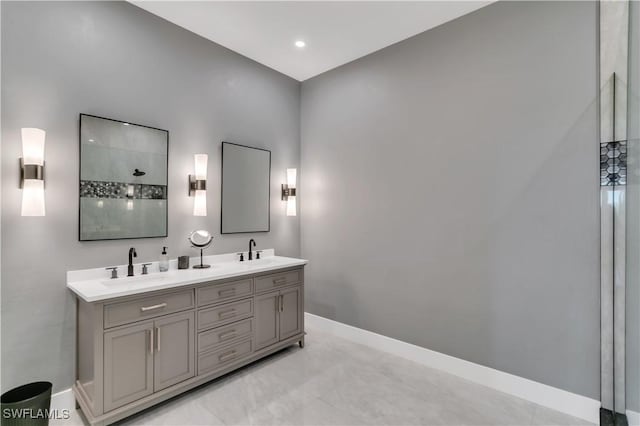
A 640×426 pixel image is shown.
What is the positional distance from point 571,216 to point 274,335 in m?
2.58

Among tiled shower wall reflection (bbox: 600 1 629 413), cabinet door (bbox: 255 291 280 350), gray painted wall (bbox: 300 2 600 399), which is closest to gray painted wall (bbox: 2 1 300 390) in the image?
cabinet door (bbox: 255 291 280 350)

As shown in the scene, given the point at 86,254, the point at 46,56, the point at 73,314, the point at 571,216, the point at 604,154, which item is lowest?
the point at 73,314

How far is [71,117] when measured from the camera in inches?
87.6

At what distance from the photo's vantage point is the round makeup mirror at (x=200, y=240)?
9.29 feet

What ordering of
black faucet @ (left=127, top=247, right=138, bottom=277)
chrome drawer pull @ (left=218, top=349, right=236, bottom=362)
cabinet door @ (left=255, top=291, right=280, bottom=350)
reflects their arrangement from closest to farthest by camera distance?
black faucet @ (left=127, top=247, right=138, bottom=277) → chrome drawer pull @ (left=218, top=349, right=236, bottom=362) → cabinet door @ (left=255, top=291, right=280, bottom=350)

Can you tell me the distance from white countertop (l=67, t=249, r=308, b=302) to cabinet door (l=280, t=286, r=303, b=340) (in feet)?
0.97

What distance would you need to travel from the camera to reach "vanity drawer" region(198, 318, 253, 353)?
2.41 m

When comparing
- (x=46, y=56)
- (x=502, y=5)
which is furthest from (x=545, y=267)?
(x=46, y=56)

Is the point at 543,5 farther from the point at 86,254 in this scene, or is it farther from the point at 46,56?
the point at 86,254

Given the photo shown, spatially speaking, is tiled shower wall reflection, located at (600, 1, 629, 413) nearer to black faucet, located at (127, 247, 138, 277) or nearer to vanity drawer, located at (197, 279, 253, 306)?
vanity drawer, located at (197, 279, 253, 306)

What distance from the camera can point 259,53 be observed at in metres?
3.29

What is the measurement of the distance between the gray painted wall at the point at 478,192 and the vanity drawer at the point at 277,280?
1.98 feet

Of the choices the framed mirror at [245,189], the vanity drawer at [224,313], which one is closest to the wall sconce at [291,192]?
the framed mirror at [245,189]

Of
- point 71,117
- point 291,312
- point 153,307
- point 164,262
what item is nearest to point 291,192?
point 291,312
